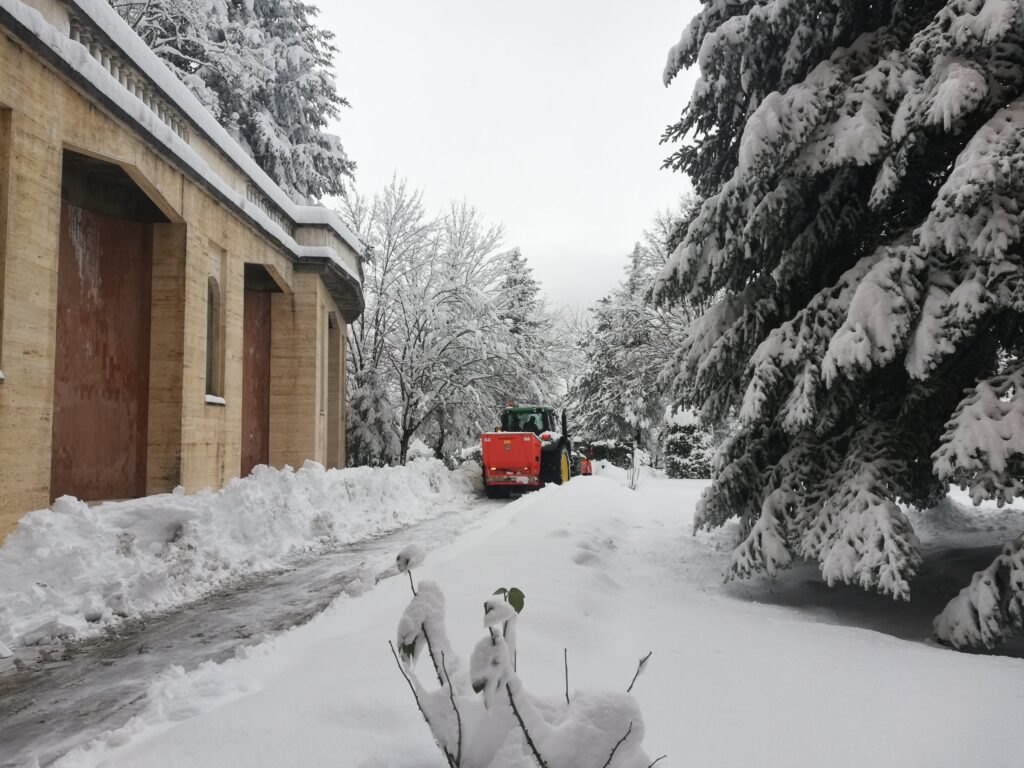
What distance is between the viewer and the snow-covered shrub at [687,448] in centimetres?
2425

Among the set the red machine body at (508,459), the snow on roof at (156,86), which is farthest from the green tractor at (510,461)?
the snow on roof at (156,86)

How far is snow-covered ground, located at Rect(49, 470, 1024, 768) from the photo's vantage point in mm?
2717

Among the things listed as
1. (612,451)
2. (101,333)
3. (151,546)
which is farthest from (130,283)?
(612,451)

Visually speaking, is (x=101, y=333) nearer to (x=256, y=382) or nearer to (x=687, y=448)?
(x=256, y=382)

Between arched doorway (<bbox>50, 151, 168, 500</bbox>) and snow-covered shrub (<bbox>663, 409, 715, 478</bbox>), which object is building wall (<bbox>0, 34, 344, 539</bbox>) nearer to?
arched doorway (<bbox>50, 151, 168, 500</bbox>)

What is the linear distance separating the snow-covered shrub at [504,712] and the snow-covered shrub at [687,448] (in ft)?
74.7

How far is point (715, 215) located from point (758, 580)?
12.1ft

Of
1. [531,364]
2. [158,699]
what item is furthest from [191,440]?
[531,364]

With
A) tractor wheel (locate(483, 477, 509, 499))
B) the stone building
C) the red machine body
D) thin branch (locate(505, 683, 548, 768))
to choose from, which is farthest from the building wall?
thin branch (locate(505, 683, 548, 768))

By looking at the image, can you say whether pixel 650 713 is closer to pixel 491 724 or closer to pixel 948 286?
pixel 491 724

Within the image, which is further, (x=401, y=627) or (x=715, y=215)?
(x=715, y=215)

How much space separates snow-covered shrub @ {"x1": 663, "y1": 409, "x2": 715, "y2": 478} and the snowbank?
15.8 metres

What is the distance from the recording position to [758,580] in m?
6.83

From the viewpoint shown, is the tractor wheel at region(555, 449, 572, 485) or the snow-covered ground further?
the tractor wheel at region(555, 449, 572, 485)
